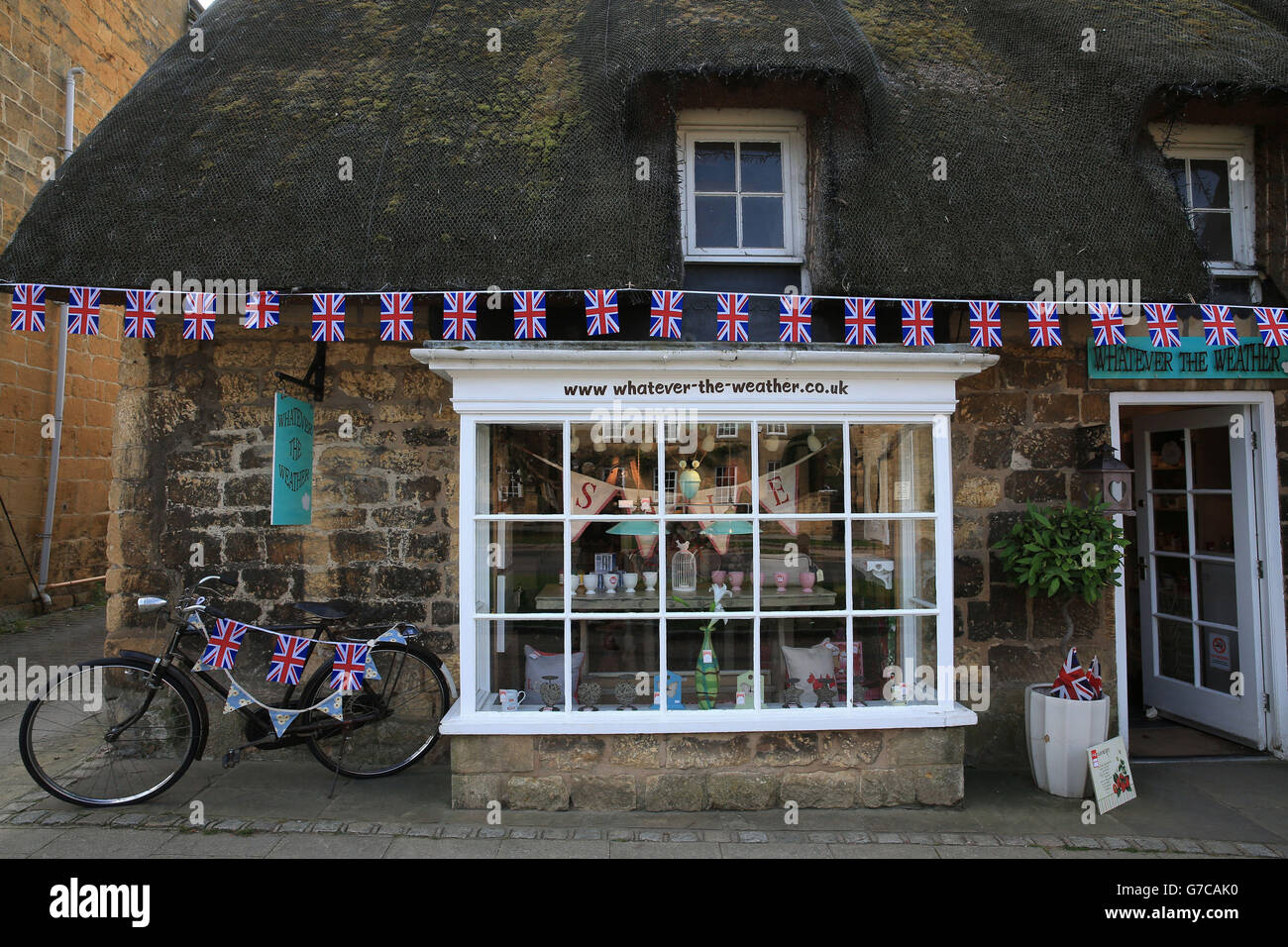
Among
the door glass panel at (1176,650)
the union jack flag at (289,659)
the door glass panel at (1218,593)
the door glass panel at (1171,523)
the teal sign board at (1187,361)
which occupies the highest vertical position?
the teal sign board at (1187,361)

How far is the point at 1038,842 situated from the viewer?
4160 millimetres

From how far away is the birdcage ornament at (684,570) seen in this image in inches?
191

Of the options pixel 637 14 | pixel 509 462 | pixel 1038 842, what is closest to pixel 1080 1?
pixel 637 14

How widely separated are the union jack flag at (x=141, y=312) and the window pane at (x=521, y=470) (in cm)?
209

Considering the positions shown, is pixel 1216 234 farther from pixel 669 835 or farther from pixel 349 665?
pixel 349 665

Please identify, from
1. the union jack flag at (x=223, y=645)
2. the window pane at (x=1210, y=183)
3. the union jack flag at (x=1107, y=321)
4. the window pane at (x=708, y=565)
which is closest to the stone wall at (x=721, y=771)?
the window pane at (x=708, y=565)

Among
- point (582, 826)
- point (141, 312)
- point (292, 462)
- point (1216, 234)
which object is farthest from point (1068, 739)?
point (141, 312)

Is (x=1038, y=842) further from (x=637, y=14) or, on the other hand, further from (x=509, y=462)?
(x=637, y=14)

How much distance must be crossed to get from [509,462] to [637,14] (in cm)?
352

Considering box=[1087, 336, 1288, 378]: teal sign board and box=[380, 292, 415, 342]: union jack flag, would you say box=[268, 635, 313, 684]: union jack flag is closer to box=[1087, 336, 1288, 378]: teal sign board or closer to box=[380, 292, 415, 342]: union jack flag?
box=[380, 292, 415, 342]: union jack flag

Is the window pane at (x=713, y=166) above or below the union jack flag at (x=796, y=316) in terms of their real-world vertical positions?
above

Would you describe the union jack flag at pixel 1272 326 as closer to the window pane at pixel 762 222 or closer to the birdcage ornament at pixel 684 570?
the window pane at pixel 762 222

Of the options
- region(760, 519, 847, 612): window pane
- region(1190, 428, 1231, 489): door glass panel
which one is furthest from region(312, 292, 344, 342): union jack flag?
region(1190, 428, 1231, 489): door glass panel

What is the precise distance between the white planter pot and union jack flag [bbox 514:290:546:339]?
388 cm
